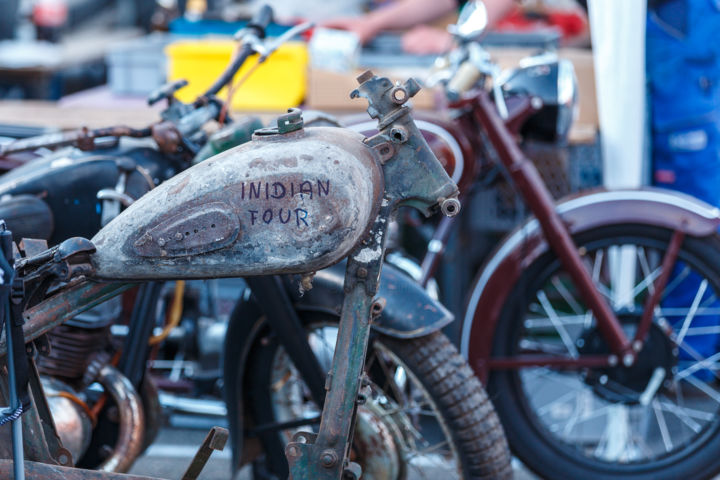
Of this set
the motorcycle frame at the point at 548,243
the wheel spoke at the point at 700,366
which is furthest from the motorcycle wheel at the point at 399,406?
the wheel spoke at the point at 700,366

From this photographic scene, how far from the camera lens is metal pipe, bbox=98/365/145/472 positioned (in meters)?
2.20

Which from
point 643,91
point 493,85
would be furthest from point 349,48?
point 643,91

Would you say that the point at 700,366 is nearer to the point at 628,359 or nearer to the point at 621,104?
the point at 628,359

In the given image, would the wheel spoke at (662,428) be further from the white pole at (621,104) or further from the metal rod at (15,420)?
the metal rod at (15,420)

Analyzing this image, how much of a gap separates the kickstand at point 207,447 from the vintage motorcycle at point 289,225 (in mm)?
134

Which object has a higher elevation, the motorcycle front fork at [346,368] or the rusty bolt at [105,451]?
the motorcycle front fork at [346,368]

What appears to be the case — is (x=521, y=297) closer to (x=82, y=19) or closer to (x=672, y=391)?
(x=672, y=391)

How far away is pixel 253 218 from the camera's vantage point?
5.25ft

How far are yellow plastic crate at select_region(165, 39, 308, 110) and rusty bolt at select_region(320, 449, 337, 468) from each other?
1839 mm

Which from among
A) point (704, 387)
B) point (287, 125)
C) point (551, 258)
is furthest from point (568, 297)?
point (287, 125)

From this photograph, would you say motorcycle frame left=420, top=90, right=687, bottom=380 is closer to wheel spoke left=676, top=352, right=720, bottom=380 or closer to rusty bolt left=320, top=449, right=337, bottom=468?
wheel spoke left=676, top=352, right=720, bottom=380

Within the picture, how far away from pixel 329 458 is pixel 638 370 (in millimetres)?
1324

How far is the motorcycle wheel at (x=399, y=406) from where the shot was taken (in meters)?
2.01

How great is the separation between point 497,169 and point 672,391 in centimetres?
118
